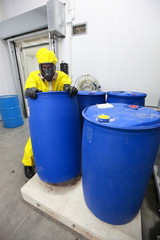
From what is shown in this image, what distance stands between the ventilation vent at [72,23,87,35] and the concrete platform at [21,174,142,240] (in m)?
2.63

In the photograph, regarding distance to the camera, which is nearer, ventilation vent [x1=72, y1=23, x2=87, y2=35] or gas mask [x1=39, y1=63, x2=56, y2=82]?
gas mask [x1=39, y1=63, x2=56, y2=82]

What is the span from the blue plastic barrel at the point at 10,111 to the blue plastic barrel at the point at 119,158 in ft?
8.63

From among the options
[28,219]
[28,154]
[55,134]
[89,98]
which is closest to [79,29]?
[89,98]

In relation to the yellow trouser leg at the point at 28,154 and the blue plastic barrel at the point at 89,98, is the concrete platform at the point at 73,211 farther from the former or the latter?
the blue plastic barrel at the point at 89,98

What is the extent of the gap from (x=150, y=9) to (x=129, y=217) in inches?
106

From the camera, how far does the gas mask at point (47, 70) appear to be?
3.33 ft

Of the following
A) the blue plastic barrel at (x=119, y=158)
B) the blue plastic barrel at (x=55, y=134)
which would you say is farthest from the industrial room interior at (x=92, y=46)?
the blue plastic barrel at (x=119, y=158)

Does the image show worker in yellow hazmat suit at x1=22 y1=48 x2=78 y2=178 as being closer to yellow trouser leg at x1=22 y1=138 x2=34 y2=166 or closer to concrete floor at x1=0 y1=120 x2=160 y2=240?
yellow trouser leg at x1=22 y1=138 x2=34 y2=166

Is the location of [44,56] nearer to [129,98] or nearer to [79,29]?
[129,98]

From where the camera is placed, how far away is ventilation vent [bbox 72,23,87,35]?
210 centimetres

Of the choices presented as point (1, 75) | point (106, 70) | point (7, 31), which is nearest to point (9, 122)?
point (1, 75)

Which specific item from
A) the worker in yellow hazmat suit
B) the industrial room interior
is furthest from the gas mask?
the industrial room interior

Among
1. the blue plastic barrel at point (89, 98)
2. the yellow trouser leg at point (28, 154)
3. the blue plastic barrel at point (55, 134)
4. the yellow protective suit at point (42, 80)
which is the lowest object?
the yellow trouser leg at point (28, 154)

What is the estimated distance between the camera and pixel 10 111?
8.69ft
